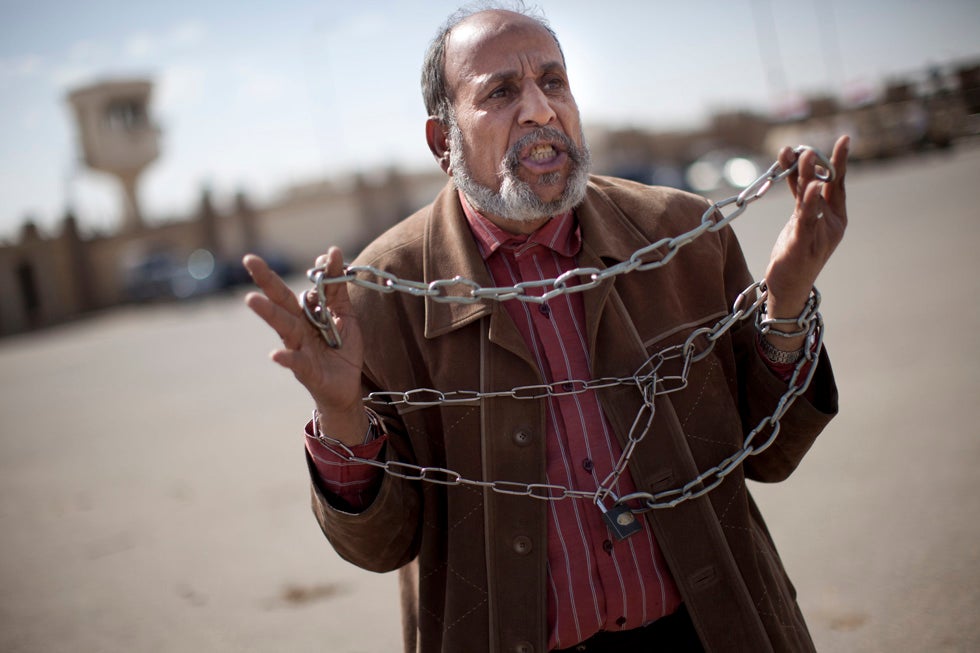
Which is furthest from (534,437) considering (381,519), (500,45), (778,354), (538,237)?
A: (500,45)

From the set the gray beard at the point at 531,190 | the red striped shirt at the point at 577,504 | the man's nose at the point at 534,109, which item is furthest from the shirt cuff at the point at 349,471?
the man's nose at the point at 534,109

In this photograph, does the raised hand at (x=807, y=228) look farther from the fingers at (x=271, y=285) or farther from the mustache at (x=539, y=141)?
the fingers at (x=271, y=285)

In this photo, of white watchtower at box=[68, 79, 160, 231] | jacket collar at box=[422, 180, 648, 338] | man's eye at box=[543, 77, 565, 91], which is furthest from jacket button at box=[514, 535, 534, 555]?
white watchtower at box=[68, 79, 160, 231]

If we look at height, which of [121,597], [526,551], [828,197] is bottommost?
[121,597]

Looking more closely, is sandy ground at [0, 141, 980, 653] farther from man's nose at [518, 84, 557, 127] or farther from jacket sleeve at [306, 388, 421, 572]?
man's nose at [518, 84, 557, 127]

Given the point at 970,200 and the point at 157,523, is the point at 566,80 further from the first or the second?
the point at 970,200

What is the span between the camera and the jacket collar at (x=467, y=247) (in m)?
2.23

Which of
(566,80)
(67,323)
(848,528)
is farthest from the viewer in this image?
(67,323)

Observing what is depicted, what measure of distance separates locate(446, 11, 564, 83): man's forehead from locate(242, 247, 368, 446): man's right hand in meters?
0.72

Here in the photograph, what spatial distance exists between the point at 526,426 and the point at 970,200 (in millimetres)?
14128

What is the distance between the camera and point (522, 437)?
215 cm

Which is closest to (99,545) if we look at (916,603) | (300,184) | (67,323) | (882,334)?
(916,603)

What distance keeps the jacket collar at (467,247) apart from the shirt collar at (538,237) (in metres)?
0.03

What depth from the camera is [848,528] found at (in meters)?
4.34
